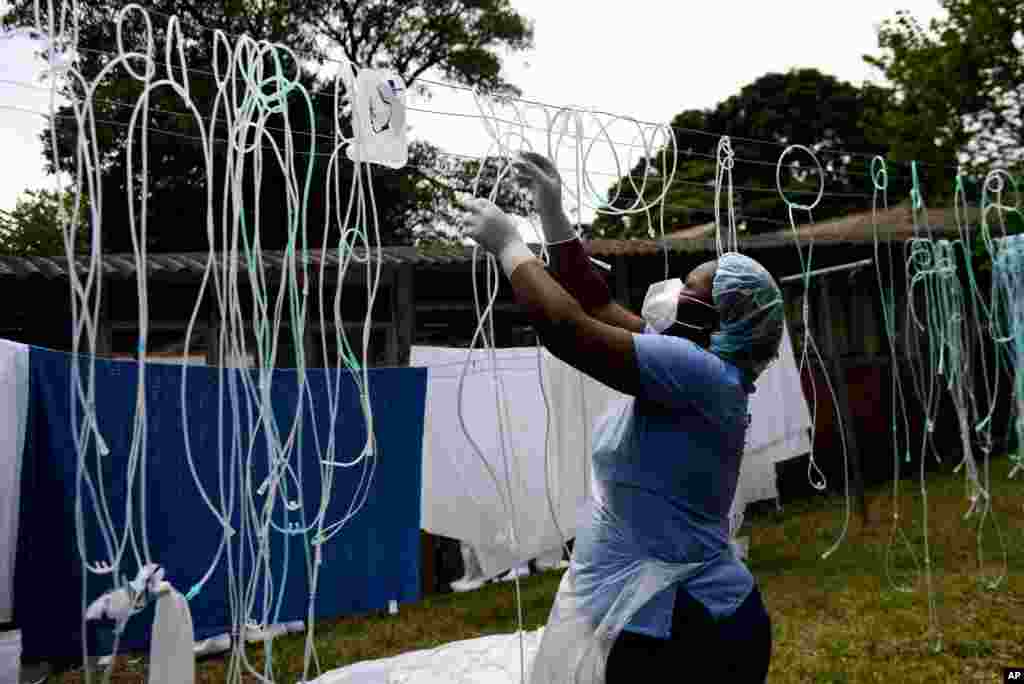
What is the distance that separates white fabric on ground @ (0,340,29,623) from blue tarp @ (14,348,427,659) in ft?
0.10

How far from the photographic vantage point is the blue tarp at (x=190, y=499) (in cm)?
290

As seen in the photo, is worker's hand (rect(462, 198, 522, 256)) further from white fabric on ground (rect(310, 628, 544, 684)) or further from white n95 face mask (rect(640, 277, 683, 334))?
white fabric on ground (rect(310, 628, 544, 684))

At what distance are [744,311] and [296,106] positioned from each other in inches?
349

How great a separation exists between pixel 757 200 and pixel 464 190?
38.7ft

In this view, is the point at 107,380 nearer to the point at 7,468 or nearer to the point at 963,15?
the point at 7,468

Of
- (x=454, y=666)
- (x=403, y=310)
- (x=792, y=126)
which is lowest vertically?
(x=454, y=666)

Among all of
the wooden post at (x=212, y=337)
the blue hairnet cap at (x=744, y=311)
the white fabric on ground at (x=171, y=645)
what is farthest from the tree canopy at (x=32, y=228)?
the blue hairnet cap at (x=744, y=311)

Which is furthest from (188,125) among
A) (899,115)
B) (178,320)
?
(899,115)

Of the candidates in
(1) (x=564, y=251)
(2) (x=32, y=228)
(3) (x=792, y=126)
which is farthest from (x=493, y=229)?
(3) (x=792, y=126)

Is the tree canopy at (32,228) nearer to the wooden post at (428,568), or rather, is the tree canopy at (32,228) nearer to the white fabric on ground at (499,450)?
the white fabric on ground at (499,450)

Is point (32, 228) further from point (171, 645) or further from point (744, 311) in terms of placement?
point (744, 311)

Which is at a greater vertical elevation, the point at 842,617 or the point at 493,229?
the point at 493,229

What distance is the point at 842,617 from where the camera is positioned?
4703 mm

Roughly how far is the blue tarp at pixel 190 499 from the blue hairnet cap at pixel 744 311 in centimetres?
118
